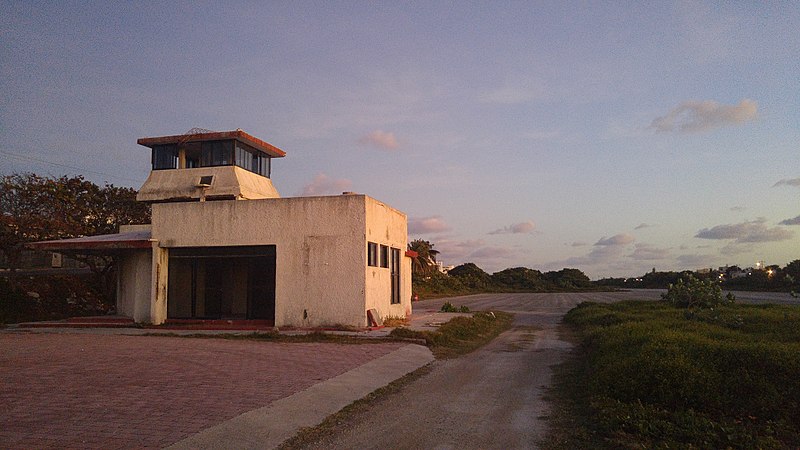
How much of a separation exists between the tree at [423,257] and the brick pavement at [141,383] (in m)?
37.6

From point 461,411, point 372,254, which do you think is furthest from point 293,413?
point 372,254

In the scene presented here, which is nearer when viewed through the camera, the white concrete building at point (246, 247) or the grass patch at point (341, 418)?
the grass patch at point (341, 418)

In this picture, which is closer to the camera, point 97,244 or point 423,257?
point 97,244

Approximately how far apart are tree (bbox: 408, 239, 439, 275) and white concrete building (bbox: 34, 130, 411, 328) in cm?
2893

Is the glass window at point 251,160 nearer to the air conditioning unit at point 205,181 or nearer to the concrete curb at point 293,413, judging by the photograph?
the air conditioning unit at point 205,181

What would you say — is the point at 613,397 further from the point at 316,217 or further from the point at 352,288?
the point at 316,217

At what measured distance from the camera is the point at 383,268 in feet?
68.6

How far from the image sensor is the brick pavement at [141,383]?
22.9ft

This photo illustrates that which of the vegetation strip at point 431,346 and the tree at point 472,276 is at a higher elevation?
the tree at point 472,276

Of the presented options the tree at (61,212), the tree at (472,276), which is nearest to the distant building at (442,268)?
the tree at (472,276)

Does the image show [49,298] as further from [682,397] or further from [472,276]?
[472,276]

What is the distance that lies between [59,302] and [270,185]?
11.4 metres

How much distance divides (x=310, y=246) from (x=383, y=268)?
10.6 ft

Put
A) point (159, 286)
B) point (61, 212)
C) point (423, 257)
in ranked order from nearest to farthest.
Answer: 1. point (159, 286)
2. point (61, 212)
3. point (423, 257)
